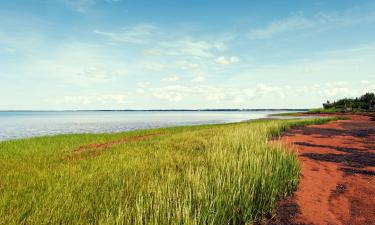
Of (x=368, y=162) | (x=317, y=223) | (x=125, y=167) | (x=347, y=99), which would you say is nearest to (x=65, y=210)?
(x=125, y=167)

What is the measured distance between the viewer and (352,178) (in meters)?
8.98

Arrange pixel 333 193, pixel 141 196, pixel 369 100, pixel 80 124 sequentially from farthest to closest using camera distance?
pixel 369 100, pixel 80 124, pixel 333 193, pixel 141 196

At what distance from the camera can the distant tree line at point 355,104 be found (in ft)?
224

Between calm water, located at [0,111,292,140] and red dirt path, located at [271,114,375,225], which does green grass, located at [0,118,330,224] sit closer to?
red dirt path, located at [271,114,375,225]

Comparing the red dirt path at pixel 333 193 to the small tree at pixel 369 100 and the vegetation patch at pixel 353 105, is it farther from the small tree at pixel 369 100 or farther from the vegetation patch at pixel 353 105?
the small tree at pixel 369 100

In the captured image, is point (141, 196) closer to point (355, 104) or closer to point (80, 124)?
point (80, 124)

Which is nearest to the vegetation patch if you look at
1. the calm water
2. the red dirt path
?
the calm water

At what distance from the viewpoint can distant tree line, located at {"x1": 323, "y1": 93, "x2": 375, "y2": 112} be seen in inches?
2688

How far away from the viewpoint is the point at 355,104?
75.1 metres

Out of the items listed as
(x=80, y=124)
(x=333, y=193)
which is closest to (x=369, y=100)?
(x=80, y=124)

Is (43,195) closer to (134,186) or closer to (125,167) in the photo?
(134,186)

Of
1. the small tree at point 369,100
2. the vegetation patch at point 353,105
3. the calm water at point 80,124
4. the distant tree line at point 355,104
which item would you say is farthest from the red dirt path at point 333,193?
the small tree at point 369,100

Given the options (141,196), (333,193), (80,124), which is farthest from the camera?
(80,124)

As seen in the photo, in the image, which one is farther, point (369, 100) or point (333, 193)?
point (369, 100)
